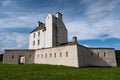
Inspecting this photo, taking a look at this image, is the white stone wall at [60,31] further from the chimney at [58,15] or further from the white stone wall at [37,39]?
the white stone wall at [37,39]

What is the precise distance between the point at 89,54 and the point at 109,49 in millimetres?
6017

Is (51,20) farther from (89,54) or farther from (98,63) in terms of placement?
(98,63)

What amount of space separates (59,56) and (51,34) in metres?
11.9

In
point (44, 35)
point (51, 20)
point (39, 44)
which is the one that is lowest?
point (39, 44)

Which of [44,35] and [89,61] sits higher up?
[44,35]

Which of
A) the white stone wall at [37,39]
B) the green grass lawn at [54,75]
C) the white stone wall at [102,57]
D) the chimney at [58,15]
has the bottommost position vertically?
the green grass lawn at [54,75]

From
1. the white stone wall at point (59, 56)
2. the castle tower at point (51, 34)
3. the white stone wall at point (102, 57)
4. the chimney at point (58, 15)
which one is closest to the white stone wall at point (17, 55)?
the white stone wall at point (59, 56)

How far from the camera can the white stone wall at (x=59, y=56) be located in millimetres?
31266

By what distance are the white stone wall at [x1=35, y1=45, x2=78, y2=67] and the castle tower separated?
6201 millimetres

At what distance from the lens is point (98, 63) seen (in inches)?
1423

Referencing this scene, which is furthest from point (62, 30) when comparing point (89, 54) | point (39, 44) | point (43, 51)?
point (89, 54)

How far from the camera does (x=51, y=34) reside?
44.2 metres

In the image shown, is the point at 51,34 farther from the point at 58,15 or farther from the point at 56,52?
the point at 56,52

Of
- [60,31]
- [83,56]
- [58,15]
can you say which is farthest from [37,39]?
[83,56]
